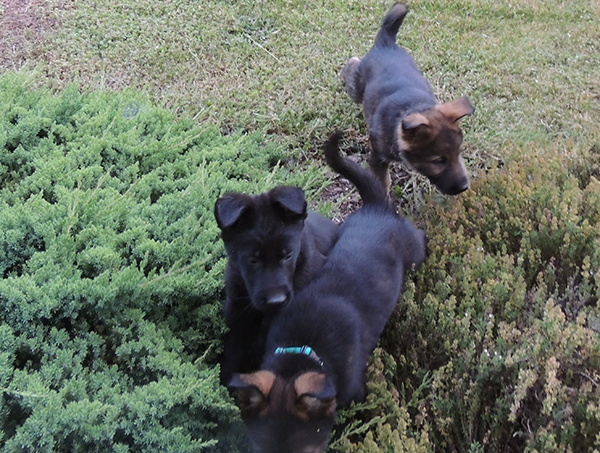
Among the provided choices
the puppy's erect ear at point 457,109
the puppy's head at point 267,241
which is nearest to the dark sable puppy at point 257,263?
the puppy's head at point 267,241

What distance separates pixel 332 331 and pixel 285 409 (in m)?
0.64

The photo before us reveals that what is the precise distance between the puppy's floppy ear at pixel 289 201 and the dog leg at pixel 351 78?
9.37ft

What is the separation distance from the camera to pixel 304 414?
233cm

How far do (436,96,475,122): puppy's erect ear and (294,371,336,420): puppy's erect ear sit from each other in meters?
2.64

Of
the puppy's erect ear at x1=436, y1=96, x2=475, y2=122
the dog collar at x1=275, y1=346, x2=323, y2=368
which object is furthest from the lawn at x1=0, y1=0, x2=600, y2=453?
the puppy's erect ear at x1=436, y1=96, x2=475, y2=122

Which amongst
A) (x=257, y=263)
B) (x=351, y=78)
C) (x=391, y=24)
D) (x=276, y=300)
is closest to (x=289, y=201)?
(x=257, y=263)

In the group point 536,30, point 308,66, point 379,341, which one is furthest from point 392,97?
point 536,30

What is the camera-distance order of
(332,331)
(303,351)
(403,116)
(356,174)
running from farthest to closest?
(403,116) → (356,174) → (332,331) → (303,351)

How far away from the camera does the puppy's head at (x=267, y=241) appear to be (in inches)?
111

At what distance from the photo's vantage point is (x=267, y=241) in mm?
2893

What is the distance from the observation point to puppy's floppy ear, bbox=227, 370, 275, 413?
7.61 ft

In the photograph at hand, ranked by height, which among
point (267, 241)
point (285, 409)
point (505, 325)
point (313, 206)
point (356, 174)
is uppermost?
point (267, 241)

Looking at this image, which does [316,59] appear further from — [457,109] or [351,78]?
[457,109]

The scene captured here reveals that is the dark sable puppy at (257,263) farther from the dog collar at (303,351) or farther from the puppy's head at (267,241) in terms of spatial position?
the dog collar at (303,351)
